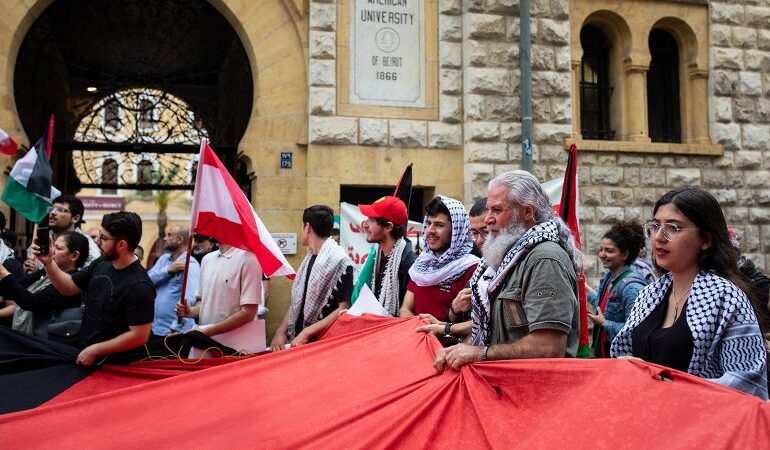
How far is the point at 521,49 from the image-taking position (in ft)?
38.7

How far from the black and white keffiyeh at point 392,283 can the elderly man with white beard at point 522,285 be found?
82.1 inches

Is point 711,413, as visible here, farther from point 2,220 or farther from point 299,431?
point 2,220

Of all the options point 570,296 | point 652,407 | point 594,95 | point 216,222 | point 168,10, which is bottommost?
point 652,407

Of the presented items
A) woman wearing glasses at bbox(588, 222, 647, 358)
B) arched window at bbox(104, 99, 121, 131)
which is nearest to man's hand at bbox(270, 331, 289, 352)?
woman wearing glasses at bbox(588, 222, 647, 358)

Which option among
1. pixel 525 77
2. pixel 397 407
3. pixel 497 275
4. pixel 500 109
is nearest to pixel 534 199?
pixel 497 275

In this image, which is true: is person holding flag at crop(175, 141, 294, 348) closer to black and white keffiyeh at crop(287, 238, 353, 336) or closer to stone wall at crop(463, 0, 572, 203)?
black and white keffiyeh at crop(287, 238, 353, 336)

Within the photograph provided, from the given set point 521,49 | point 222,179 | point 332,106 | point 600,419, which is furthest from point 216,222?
point 521,49

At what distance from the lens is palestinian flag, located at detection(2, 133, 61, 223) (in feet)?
28.1

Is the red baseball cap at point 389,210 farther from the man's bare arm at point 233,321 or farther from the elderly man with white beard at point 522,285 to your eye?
the elderly man with white beard at point 522,285

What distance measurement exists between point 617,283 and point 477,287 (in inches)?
101

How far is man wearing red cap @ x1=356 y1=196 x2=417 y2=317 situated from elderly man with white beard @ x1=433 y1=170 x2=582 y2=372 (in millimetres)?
2101

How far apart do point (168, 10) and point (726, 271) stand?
13.2 meters

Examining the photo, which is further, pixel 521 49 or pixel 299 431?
pixel 521 49

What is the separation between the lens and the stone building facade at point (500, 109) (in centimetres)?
1174
